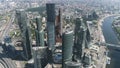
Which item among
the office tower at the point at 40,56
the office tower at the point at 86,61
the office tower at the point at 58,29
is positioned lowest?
the office tower at the point at 86,61

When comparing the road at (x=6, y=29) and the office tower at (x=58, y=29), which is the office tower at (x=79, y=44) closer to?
the office tower at (x=58, y=29)

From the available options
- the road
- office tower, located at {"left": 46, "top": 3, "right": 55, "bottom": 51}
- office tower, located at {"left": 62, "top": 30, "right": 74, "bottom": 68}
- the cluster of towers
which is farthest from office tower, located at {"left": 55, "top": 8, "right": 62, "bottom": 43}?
the road

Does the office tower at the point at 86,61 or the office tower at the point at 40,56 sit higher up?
the office tower at the point at 40,56

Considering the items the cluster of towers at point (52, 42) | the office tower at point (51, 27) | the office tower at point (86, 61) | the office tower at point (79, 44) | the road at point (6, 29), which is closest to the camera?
the cluster of towers at point (52, 42)

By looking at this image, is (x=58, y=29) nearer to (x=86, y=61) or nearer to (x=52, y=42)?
(x=52, y=42)

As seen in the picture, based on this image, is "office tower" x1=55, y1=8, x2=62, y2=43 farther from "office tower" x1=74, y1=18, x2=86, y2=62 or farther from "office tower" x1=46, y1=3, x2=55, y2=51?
"office tower" x1=74, y1=18, x2=86, y2=62

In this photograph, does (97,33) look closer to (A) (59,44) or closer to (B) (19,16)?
(A) (59,44)

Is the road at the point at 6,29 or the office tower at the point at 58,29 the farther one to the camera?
the road at the point at 6,29

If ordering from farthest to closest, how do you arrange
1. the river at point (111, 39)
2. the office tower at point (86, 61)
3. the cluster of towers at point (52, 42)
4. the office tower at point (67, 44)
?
1. the river at point (111, 39)
2. the office tower at point (86, 61)
3. the cluster of towers at point (52, 42)
4. the office tower at point (67, 44)

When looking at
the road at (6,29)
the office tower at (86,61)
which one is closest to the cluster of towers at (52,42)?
the office tower at (86,61)
